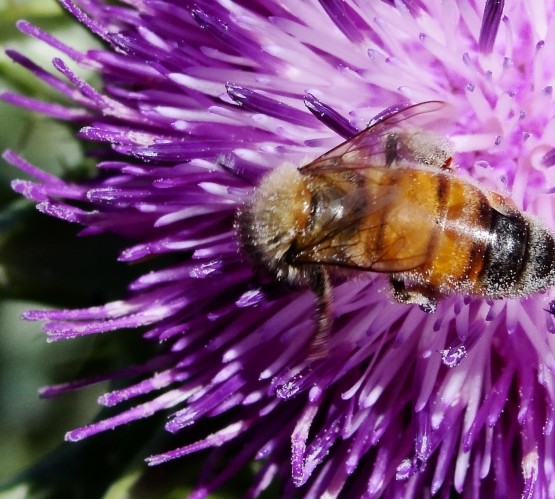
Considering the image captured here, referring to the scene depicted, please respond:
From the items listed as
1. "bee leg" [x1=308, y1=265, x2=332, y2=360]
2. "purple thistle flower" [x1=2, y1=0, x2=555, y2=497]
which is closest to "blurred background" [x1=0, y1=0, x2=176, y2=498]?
"purple thistle flower" [x1=2, y1=0, x2=555, y2=497]

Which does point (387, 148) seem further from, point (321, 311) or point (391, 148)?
point (321, 311)

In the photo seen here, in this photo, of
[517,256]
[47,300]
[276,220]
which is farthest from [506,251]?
[47,300]

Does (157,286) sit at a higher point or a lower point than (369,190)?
lower

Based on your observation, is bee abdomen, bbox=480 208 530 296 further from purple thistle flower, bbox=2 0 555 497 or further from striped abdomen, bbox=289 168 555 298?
purple thistle flower, bbox=2 0 555 497

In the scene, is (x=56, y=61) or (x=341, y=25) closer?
(x=341, y=25)

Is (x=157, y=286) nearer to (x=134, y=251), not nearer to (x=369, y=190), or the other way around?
(x=134, y=251)

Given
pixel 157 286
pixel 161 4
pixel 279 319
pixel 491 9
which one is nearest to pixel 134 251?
pixel 157 286
